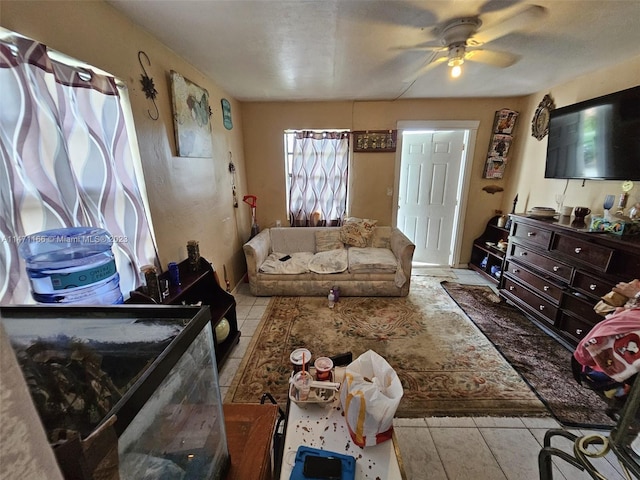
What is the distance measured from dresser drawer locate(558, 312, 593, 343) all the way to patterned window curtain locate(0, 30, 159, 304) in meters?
3.26

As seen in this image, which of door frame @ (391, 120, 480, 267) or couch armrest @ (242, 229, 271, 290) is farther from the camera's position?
door frame @ (391, 120, 480, 267)

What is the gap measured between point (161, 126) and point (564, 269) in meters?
3.45

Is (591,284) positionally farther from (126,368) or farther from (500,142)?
(126,368)

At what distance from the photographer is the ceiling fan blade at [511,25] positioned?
1519mm

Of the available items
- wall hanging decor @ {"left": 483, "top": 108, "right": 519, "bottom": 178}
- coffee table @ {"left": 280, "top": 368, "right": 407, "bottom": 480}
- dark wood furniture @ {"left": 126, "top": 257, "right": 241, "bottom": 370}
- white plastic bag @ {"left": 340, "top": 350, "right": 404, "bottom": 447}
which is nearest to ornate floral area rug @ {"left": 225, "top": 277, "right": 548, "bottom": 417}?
dark wood furniture @ {"left": 126, "top": 257, "right": 241, "bottom": 370}

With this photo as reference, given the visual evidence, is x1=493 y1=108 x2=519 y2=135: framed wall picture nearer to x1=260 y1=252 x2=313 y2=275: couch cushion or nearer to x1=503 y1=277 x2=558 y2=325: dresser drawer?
x1=503 y1=277 x2=558 y2=325: dresser drawer

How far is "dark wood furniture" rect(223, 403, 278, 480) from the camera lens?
33.0 inches

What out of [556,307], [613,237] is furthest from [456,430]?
[613,237]

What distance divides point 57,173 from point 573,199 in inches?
162

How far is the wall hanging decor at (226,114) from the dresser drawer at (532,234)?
347 cm

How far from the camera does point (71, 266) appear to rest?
1.15m

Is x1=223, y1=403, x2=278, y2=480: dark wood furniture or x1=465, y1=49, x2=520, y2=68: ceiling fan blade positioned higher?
x1=465, y1=49, x2=520, y2=68: ceiling fan blade

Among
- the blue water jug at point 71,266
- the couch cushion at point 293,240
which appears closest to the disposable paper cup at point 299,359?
the blue water jug at point 71,266

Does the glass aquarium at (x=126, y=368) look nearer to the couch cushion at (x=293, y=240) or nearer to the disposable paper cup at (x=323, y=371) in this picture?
the disposable paper cup at (x=323, y=371)
